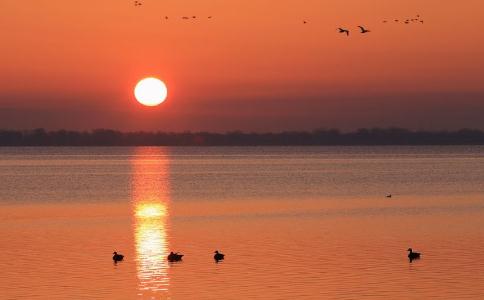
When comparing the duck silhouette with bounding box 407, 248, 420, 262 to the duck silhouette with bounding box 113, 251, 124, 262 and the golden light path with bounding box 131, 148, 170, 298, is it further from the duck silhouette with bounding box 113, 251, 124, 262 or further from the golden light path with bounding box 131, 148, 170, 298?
the duck silhouette with bounding box 113, 251, 124, 262

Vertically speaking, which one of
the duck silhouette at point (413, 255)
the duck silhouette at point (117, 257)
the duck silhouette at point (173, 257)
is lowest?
the duck silhouette at point (413, 255)

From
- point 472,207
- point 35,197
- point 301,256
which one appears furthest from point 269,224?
point 35,197

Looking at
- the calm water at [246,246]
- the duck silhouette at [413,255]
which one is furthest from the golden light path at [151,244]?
the duck silhouette at [413,255]

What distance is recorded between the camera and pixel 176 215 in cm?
6869

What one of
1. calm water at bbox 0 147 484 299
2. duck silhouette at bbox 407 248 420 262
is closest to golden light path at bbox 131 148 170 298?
calm water at bbox 0 147 484 299

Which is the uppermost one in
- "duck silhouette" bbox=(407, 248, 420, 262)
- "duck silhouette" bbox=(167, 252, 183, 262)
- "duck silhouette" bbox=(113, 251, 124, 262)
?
"duck silhouette" bbox=(113, 251, 124, 262)

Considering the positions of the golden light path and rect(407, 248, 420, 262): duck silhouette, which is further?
rect(407, 248, 420, 262): duck silhouette

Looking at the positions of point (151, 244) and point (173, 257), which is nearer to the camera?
point (173, 257)

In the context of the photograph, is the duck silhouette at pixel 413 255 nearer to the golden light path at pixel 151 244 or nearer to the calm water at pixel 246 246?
the calm water at pixel 246 246

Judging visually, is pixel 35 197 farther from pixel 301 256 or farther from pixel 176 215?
pixel 301 256

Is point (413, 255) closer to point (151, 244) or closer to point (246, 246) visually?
point (246, 246)

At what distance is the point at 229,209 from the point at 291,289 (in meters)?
39.7

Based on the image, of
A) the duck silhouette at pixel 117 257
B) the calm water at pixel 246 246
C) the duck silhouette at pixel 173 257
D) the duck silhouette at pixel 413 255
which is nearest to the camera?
the calm water at pixel 246 246

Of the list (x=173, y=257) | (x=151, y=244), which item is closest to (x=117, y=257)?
(x=173, y=257)
